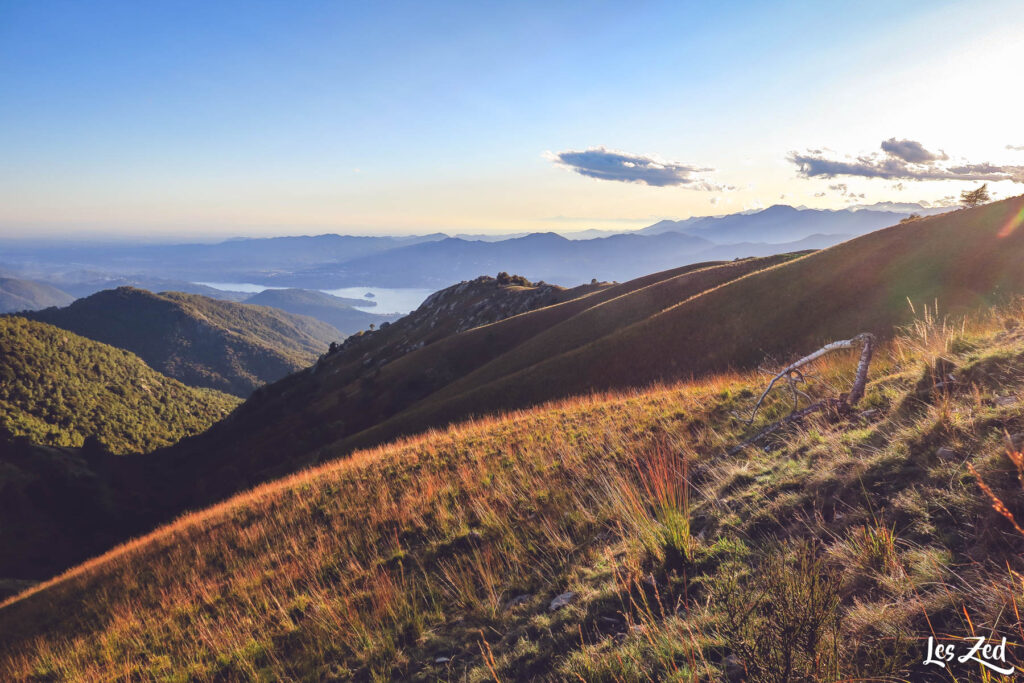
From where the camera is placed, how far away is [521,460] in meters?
8.67

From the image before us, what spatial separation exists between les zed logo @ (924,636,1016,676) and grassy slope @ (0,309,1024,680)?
77 mm

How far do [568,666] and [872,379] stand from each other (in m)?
7.38

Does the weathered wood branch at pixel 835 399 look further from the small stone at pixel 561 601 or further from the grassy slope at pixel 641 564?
the small stone at pixel 561 601

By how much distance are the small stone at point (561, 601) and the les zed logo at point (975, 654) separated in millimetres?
2594

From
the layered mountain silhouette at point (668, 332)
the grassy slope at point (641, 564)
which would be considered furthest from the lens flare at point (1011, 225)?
the grassy slope at point (641, 564)

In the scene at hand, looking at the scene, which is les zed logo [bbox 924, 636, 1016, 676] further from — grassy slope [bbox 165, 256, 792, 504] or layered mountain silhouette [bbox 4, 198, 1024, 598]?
grassy slope [bbox 165, 256, 792, 504]

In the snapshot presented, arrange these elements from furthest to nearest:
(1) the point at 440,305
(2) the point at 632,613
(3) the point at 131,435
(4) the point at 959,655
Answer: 1. (1) the point at 440,305
2. (3) the point at 131,435
3. (2) the point at 632,613
4. (4) the point at 959,655

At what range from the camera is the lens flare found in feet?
77.9

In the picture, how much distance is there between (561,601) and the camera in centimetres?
393

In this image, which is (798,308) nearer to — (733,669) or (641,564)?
(641,564)

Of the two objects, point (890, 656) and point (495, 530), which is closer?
point (890, 656)

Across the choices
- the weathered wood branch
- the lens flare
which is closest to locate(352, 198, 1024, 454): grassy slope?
the lens flare

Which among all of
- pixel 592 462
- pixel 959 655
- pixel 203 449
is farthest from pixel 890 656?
pixel 203 449

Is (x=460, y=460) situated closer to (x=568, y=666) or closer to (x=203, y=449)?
(x=568, y=666)
